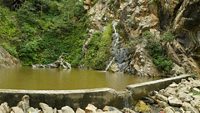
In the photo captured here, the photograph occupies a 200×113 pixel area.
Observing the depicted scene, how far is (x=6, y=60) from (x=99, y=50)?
20.5 ft

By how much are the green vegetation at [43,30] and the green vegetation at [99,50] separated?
1175 millimetres

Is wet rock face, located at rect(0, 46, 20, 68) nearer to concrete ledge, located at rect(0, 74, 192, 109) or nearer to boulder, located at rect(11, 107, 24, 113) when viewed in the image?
concrete ledge, located at rect(0, 74, 192, 109)

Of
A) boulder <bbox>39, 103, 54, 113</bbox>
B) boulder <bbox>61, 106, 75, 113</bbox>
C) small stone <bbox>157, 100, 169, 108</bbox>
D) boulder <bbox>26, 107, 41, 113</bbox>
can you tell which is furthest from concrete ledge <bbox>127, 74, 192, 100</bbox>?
boulder <bbox>26, 107, 41, 113</bbox>

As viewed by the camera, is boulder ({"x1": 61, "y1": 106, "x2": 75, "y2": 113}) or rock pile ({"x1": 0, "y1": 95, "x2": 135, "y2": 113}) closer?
rock pile ({"x1": 0, "y1": 95, "x2": 135, "y2": 113})

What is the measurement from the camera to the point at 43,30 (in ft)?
93.4

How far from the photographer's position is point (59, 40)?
91.1 feet

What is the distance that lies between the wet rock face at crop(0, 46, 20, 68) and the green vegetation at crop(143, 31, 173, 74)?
9352mm

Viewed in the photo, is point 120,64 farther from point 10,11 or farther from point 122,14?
point 10,11

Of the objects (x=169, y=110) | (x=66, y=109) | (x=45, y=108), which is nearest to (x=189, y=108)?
(x=169, y=110)

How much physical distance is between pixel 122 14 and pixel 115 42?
6.93 ft

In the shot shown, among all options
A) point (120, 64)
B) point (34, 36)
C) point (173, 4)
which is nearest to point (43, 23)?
point (34, 36)

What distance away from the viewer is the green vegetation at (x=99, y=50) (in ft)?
74.7

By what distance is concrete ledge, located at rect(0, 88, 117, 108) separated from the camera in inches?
399

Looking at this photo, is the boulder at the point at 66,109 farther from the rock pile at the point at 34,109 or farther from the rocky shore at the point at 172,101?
the rocky shore at the point at 172,101
